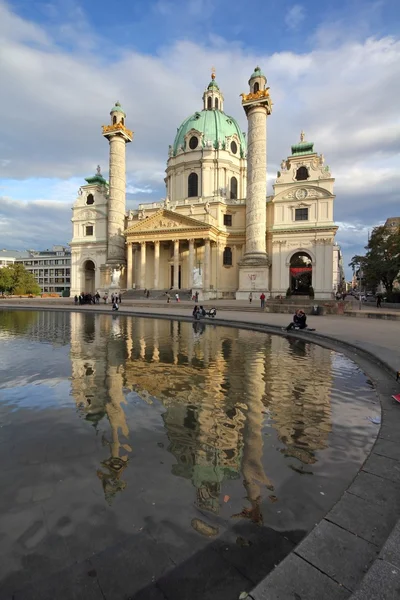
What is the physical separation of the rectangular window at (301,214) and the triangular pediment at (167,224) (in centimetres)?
1220

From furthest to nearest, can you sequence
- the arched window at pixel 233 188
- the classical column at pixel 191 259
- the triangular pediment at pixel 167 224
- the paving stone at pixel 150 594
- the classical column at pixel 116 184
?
1. the arched window at pixel 233 188
2. the classical column at pixel 116 184
3. the classical column at pixel 191 259
4. the triangular pediment at pixel 167 224
5. the paving stone at pixel 150 594

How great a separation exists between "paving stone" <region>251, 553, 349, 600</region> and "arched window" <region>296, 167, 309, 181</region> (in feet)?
161

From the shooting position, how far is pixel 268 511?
3.03m

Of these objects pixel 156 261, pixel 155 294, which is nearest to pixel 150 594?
A: pixel 155 294

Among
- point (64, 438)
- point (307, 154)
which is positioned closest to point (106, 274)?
point (307, 154)

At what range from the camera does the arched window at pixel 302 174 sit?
4572cm

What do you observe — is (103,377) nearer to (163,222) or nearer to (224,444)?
(224,444)

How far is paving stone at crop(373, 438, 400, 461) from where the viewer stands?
4.04 meters

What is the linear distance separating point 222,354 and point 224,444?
631 centimetres

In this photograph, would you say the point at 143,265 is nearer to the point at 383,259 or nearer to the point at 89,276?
the point at 89,276

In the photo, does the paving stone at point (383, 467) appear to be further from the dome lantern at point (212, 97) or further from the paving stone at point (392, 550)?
the dome lantern at point (212, 97)

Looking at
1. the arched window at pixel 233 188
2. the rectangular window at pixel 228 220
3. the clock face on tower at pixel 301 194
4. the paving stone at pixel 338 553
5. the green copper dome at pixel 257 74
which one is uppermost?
the green copper dome at pixel 257 74

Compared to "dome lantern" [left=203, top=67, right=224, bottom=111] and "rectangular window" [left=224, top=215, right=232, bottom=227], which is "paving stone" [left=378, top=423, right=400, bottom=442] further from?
"dome lantern" [left=203, top=67, right=224, bottom=111]

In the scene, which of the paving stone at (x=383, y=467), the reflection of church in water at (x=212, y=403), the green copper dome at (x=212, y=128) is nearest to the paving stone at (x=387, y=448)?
the paving stone at (x=383, y=467)
